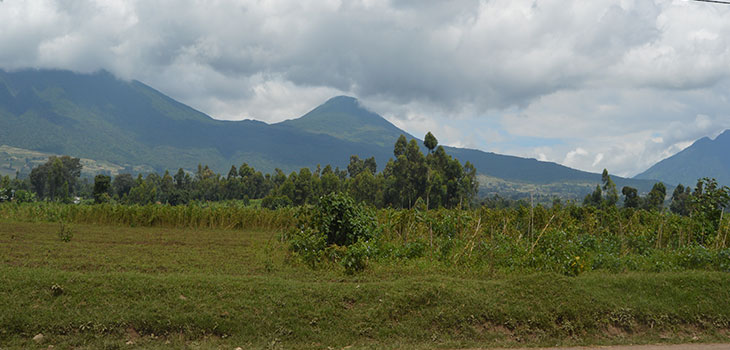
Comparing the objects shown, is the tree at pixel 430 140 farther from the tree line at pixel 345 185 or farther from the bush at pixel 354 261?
the bush at pixel 354 261

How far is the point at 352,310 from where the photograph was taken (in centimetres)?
680

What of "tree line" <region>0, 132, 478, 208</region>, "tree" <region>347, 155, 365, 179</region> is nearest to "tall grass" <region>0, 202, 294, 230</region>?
"tree line" <region>0, 132, 478, 208</region>

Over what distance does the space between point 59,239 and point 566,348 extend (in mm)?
13668

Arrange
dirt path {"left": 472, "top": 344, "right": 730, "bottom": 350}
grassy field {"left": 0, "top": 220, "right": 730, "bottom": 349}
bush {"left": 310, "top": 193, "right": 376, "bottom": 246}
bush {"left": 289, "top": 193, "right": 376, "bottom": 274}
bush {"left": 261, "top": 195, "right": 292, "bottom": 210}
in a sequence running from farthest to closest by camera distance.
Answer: bush {"left": 261, "top": 195, "right": 292, "bottom": 210} → bush {"left": 310, "top": 193, "right": 376, "bottom": 246} → bush {"left": 289, "top": 193, "right": 376, "bottom": 274} → dirt path {"left": 472, "top": 344, "right": 730, "bottom": 350} → grassy field {"left": 0, "top": 220, "right": 730, "bottom": 349}

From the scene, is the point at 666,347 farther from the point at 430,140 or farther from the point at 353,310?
the point at 430,140

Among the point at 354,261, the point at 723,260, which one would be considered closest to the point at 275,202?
the point at 354,261

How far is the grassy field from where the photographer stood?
6227mm

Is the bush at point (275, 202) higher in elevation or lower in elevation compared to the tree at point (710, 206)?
Result: lower

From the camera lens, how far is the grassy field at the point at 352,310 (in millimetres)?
6227

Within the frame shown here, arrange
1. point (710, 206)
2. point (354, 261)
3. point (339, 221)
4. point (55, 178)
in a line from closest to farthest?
point (354, 261)
point (339, 221)
point (710, 206)
point (55, 178)

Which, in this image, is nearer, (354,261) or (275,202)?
(354,261)

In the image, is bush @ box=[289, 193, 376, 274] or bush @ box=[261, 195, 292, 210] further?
bush @ box=[261, 195, 292, 210]

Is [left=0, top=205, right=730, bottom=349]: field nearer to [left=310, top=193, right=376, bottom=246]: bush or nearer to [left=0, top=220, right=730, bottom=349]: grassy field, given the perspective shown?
[left=0, top=220, right=730, bottom=349]: grassy field

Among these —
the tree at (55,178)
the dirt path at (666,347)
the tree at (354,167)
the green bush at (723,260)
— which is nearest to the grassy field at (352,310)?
the dirt path at (666,347)
